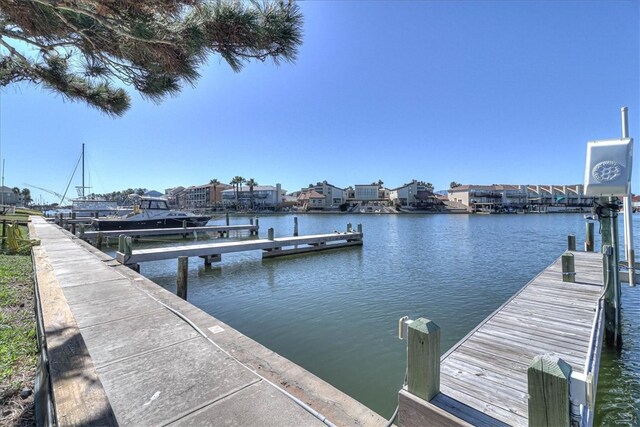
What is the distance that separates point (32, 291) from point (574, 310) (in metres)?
10.2

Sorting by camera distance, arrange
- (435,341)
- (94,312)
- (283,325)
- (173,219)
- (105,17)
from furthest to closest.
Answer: (173,219) → (283,325) → (94,312) → (105,17) → (435,341)

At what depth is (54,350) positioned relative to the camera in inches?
121

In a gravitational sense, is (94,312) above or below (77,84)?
below

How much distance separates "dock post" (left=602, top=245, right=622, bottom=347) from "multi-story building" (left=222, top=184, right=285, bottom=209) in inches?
3351

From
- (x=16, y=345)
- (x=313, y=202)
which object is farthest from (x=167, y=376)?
(x=313, y=202)

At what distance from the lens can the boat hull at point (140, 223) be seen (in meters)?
21.5

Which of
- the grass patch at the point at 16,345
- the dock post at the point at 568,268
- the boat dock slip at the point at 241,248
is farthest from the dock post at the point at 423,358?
the boat dock slip at the point at 241,248

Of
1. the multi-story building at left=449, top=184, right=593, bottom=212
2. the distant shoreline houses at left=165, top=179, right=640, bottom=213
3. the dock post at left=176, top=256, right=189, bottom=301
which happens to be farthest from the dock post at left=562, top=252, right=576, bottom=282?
the multi-story building at left=449, top=184, right=593, bottom=212

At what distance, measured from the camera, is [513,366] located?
11.3ft

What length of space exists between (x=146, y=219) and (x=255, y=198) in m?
67.2

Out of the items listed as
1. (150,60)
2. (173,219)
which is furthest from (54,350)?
(173,219)

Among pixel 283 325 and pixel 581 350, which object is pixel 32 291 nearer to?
pixel 283 325

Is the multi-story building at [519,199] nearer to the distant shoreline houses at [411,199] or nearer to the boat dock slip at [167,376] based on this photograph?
the distant shoreline houses at [411,199]

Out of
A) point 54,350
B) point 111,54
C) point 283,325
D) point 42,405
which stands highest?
point 111,54
